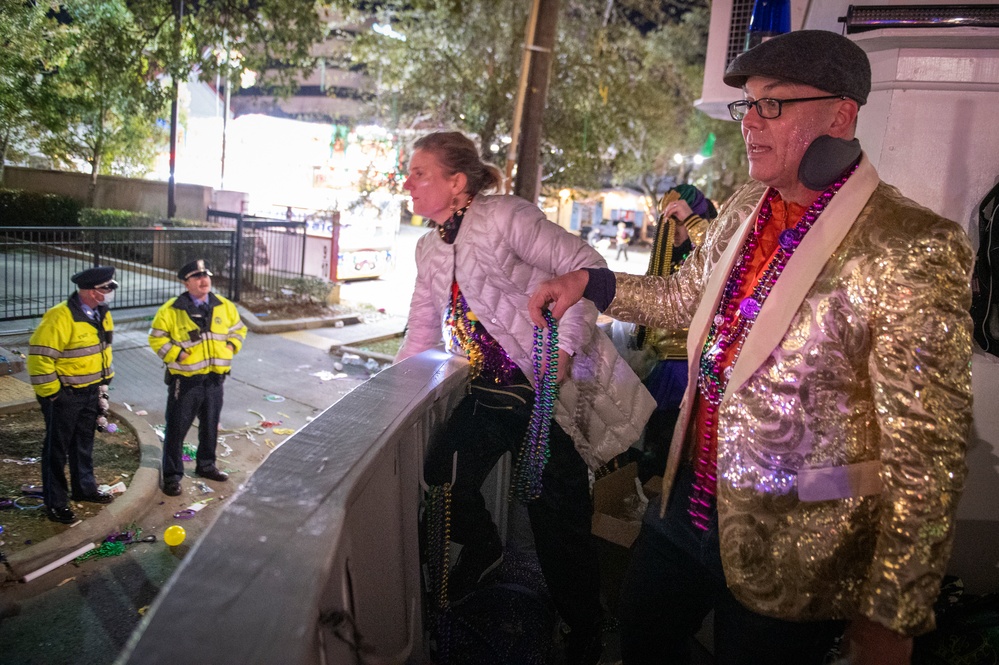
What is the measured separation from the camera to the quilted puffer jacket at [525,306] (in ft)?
10.2

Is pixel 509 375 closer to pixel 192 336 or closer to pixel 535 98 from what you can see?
pixel 192 336

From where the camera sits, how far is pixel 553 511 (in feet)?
9.86

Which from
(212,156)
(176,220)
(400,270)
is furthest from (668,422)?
(212,156)

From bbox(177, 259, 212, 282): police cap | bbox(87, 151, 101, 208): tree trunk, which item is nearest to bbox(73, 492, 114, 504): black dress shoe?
bbox(177, 259, 212, 282): police cap

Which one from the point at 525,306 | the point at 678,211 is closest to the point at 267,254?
the point at 678,211

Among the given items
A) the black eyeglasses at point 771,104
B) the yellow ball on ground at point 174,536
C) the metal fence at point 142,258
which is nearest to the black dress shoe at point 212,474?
the yellow ball on ground at point 174,536

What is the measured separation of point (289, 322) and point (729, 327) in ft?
37.9

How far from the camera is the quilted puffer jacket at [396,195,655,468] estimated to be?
122 inches

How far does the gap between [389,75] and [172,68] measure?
533cm

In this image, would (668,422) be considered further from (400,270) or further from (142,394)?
(400,270)

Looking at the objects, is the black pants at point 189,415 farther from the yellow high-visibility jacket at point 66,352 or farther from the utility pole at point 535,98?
the utility pole at point 535,98

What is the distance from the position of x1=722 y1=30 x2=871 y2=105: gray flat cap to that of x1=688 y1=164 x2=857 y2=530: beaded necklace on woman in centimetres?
22

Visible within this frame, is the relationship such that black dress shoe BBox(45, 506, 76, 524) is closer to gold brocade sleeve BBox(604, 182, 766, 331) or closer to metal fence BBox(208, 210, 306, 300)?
gold brocade sleeve BBox(604, 182, 766, 331)

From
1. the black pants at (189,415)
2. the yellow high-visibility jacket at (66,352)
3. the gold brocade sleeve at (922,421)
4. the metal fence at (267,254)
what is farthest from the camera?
the metal fence at (267,254)
